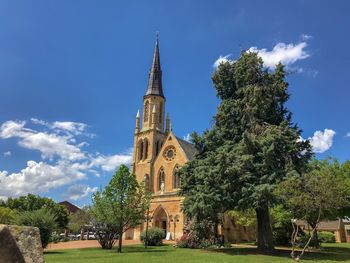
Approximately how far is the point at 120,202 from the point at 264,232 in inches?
454

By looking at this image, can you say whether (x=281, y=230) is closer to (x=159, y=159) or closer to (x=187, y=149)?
(x=187, y=149)

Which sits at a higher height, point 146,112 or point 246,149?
point 146,112

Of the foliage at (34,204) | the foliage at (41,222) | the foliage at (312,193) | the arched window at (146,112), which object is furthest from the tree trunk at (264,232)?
the foliage at (34,204)

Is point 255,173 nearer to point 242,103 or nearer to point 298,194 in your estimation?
point 298,194

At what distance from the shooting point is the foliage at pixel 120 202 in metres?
26.7

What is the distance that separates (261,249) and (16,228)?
78.3 feet

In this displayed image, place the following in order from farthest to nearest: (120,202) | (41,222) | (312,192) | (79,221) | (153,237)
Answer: (79,221) → (153,237) → (120,202) → (41,222) → (312,192)

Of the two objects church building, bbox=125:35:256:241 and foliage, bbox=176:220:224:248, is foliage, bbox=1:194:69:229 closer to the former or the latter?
church building, bbox=125:35:256:241

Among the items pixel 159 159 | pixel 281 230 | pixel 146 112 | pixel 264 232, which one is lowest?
pixel 281 230

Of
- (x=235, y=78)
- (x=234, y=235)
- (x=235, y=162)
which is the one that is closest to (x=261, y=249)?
(x=235, y=162)

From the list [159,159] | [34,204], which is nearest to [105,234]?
[159,159]

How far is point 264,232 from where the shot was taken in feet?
81.4

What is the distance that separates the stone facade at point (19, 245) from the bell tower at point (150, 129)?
160ft

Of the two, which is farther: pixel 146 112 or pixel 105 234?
pixel 146 112
